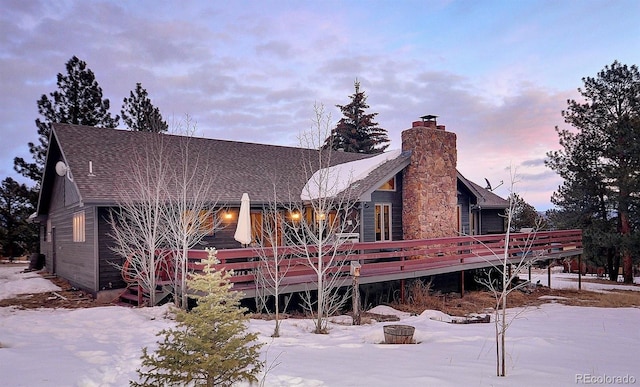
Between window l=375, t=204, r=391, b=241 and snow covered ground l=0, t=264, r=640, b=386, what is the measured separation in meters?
5.65

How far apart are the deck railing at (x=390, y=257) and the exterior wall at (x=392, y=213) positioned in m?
1.07

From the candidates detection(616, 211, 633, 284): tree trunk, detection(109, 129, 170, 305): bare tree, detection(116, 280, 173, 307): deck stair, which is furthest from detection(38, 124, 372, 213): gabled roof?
detection(616, 211, 633, 284): tree trunk

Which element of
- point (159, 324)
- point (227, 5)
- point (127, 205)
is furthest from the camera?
point (227, 5)

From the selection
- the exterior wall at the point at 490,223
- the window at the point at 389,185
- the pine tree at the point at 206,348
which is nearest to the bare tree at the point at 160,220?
the pine tree at the point at 206,348

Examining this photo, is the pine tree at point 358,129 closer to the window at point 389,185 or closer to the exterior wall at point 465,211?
the exterior wall at point 465,211

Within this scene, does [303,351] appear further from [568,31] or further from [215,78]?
[215,78]

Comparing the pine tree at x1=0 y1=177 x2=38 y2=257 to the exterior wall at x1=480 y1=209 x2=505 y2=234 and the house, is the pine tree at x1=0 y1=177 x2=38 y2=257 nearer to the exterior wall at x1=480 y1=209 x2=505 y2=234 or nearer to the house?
the house

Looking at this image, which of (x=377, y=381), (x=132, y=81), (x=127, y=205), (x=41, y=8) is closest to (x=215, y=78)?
(x=132, y=81)

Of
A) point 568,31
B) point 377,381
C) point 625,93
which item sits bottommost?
point 377,381

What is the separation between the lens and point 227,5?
17.7 metres

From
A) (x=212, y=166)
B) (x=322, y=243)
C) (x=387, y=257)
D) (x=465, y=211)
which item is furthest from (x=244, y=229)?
(x=465, y=211)

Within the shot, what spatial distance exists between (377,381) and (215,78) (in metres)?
24.0

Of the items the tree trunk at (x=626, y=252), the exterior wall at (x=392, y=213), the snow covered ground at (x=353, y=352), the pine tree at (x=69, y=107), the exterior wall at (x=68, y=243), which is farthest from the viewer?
the pine tree at (x=69, y=107)

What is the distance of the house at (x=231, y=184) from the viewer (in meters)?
12.7
